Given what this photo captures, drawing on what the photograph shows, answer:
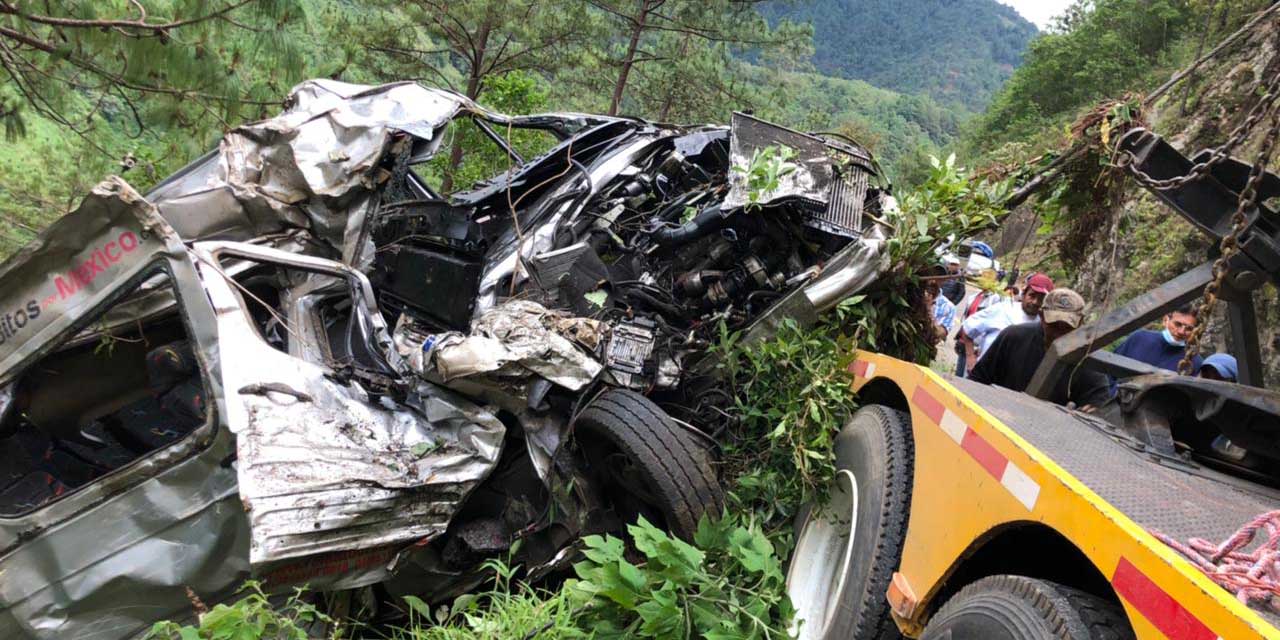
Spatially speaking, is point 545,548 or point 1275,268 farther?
point 545,548

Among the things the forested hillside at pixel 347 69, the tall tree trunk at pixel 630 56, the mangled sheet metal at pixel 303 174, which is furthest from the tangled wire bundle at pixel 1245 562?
the tall tree trunk at pixel 630 56

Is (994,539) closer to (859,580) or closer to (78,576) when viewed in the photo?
(859,580)

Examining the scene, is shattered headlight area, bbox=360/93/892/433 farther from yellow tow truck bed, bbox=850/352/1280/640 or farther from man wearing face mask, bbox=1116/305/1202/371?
man wearing face mask, bbox=1116/305/1202/371

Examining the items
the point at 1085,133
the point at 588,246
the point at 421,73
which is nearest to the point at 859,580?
the point at 1085,133

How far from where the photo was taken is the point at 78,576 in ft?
8.11

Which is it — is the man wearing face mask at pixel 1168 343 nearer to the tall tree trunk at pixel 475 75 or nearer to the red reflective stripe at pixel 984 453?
the red reflective stripe at pixel 984 453

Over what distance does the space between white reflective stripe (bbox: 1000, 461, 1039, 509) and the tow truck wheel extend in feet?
2.03

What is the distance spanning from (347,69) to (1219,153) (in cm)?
714

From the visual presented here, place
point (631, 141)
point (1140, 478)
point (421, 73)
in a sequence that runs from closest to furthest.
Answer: point (1140, 478) → point (631, 141) → point (421, 73)

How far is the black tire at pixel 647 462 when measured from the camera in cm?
296

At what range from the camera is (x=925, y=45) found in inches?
4793

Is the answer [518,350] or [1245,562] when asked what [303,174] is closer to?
[518,350]

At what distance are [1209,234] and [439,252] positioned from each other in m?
3.55

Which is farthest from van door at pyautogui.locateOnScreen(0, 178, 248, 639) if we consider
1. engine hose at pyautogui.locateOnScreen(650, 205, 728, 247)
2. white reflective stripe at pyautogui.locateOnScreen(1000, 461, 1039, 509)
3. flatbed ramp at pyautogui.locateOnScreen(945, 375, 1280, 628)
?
flatbed ramp at pyautogui.locateOnScreen(945, 375, 1280, 628)
